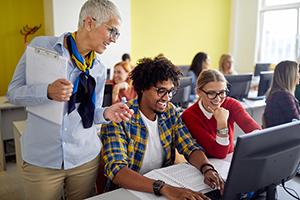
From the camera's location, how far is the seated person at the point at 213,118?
1.69 m

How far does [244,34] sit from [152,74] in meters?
5.56

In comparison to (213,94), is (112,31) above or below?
above

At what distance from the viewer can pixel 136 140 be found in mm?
1503

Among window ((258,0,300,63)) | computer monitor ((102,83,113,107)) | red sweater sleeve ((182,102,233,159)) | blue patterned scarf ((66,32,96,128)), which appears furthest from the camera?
window ((258,0,300,63))

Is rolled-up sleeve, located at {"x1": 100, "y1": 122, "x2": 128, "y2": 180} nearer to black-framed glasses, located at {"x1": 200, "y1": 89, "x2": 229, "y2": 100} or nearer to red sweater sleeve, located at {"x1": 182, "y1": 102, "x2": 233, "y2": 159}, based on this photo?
red sweater sleeve, located at {"x1": 182, "y1": 102, "x2": 233, "y2": 159}

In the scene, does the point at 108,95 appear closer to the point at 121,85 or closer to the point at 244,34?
the point at 121,85

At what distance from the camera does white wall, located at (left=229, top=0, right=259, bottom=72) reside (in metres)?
6.36

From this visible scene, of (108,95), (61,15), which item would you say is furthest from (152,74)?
(61,15)

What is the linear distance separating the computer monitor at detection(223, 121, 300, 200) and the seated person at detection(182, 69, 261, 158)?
Answer: 0.56 meters

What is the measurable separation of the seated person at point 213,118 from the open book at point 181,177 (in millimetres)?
139

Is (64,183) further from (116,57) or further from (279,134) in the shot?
(116,57)

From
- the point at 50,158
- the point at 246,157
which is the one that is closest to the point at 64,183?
the point at 50,158

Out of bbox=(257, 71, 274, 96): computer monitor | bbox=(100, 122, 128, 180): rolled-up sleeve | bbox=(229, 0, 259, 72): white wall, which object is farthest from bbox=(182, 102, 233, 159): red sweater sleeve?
bbox=(229, 0, 259, 72): white wall

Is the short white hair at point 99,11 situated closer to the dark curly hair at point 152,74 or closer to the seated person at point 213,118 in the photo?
the dark curly hair at point 152,74
